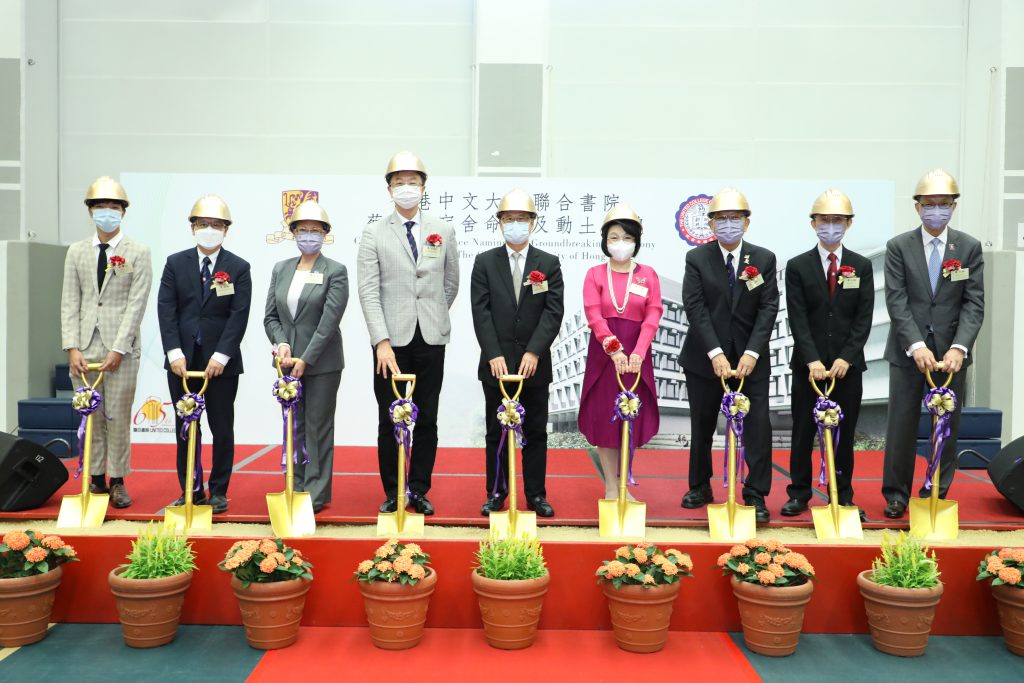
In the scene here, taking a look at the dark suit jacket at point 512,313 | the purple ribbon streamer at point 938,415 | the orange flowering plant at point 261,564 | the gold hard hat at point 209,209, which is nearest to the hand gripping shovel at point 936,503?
the purple ribbon streamer at point 938,415

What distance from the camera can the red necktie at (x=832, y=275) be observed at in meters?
3.91

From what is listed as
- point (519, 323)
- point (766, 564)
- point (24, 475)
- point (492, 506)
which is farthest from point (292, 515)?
point (766, 564)

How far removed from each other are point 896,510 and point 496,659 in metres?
2.17

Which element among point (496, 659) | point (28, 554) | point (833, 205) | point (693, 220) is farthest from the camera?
point (693, 220)

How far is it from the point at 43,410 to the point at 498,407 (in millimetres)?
4119

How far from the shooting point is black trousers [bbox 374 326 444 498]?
12.6 ft

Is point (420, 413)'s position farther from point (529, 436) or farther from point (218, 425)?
point (218, 425)

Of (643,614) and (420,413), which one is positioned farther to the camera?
(420,413)

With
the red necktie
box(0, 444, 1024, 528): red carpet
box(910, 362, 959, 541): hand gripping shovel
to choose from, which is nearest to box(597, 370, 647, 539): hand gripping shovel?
box(0, 444, 1024, 528): red carpet

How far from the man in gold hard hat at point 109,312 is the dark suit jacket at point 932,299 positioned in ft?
12.4

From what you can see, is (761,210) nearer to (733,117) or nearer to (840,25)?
(733,117)

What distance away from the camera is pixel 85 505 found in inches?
146

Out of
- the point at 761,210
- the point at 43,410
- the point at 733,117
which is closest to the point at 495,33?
the point at 733,117

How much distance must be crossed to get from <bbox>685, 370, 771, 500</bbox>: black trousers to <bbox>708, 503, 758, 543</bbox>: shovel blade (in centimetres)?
33
